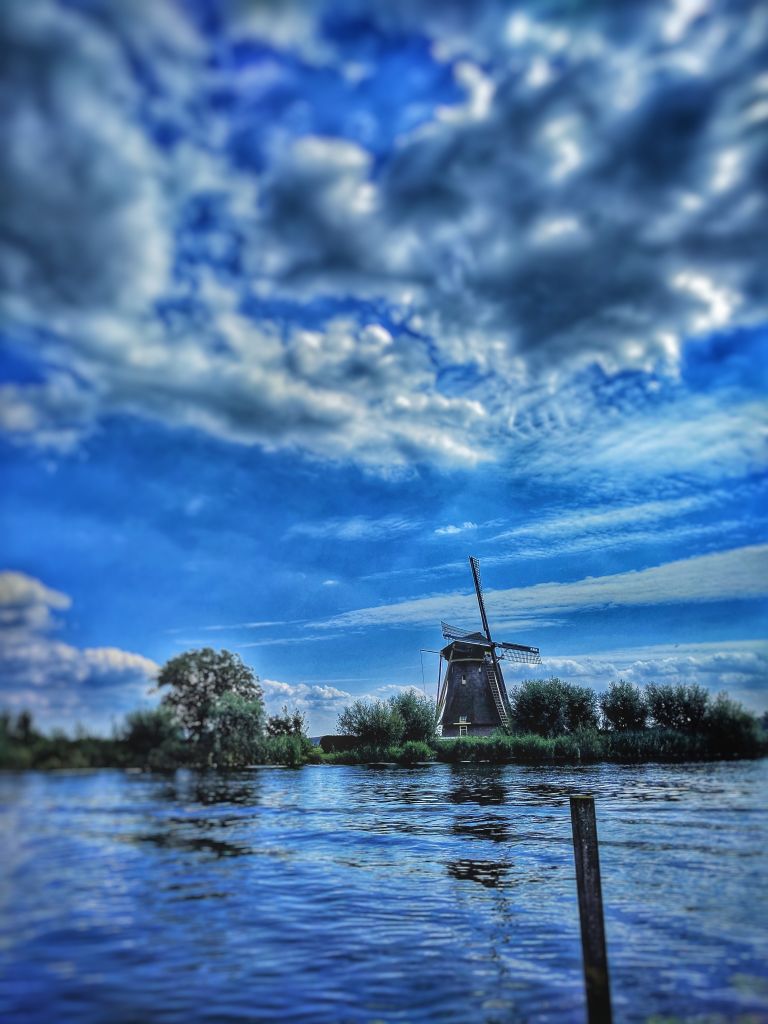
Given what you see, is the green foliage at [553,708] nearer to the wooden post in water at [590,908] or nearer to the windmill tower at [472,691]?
the windmill tower at [472,691]

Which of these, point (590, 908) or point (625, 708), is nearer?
point (590, 908)

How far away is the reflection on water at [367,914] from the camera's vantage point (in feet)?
26.5

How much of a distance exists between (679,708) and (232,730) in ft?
124

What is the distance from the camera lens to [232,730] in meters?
44.6

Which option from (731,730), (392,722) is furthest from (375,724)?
(731,730)

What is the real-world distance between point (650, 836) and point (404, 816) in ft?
29.5

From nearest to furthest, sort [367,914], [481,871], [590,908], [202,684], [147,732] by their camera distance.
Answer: [590,908] → [367,914] → [481,871] → [147,732] → [202,684]

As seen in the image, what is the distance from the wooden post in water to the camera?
7.66 metres

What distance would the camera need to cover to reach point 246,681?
150 ft

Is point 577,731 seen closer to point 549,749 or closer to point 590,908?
point 549,749

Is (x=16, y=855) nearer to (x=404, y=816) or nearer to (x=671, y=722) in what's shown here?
(x=404, y=816)

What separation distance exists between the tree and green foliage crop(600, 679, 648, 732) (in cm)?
3184

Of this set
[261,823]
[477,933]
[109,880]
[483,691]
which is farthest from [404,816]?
[483,691]

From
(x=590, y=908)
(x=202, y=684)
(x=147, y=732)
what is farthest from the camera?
(x=202, y=684)
